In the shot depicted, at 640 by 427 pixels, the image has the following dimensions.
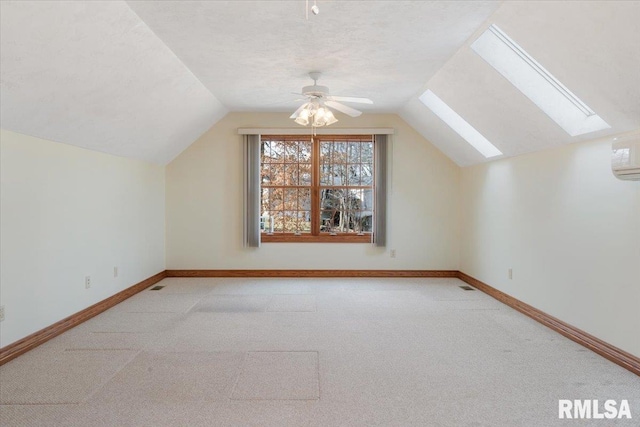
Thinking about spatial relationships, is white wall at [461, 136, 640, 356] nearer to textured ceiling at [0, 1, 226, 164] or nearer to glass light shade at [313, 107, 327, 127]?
glass light shade at [313, 107, 327, 127]

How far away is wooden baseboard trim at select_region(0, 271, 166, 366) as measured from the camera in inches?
120

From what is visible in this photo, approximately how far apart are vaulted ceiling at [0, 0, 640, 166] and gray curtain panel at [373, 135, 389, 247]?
135 centimetres

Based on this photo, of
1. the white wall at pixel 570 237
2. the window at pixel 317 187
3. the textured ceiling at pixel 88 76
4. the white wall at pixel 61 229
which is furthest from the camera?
the window at pixel 317 187

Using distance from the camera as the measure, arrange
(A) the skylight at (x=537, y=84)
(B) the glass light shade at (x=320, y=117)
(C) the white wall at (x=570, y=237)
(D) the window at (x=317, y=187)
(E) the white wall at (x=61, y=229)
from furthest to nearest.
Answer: (D) the window at (x=317, y=187) < (B) the glass light shade at (x=320, y=117) < (A) the skylight at (x=537, y=84) < (E) the white wall at (x=61, y=229) < (C) the white wall at (x=570, y=237)

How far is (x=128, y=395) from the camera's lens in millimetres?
2494

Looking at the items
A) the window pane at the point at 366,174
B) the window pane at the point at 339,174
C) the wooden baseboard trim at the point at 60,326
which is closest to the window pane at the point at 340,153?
the window pane at the point at 339,174

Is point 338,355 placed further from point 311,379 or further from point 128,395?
point 128,395

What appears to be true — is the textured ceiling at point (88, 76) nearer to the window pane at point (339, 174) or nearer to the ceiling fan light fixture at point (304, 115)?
the ceiling fan light fixture at point (304, 115)

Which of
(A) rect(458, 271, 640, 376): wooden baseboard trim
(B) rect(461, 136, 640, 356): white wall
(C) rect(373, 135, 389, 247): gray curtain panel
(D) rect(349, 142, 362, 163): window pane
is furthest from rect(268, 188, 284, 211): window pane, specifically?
(A) rect(458, 271, 640, 376): wooden baseboard trim

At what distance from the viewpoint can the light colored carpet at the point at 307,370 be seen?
7.49 ft

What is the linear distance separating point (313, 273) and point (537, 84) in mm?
3990

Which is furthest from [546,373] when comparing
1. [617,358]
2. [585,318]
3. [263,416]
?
[263,416]

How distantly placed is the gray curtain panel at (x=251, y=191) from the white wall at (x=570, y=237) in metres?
3.29

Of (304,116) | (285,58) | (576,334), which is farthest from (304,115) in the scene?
(576,334)
